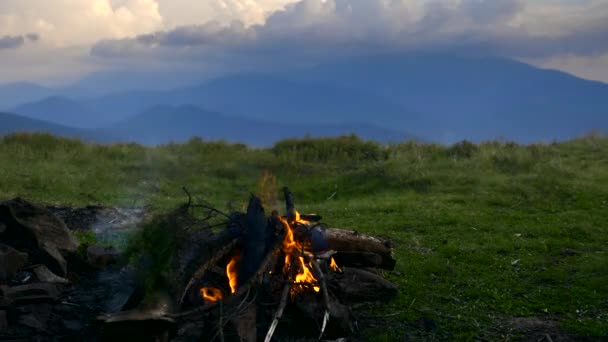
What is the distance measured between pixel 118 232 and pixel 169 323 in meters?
5.43

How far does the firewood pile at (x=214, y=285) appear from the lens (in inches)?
225

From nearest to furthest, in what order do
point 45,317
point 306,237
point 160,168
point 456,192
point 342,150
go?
point 45,317 < point 306,237 < point 456,192 < point 160,168 < point 342,150

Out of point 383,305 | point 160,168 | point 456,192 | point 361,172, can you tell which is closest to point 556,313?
point 383,305

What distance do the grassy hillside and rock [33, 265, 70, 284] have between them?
2.23m

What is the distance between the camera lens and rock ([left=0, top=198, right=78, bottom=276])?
269 inches

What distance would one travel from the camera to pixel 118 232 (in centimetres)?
1055

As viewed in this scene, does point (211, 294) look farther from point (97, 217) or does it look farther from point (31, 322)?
point (97, 217)

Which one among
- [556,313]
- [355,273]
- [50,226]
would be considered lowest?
[556,313]

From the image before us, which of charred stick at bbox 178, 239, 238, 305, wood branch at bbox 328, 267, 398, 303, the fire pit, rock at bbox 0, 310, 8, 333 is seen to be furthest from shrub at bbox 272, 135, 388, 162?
rock at bbox 0, 310, 8, 333

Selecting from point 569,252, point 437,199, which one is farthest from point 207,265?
point 437,199

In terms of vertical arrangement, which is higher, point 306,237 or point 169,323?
point 306,237

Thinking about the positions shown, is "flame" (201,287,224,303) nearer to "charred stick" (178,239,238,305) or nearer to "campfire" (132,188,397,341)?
"campfire" (132,188,397,341)

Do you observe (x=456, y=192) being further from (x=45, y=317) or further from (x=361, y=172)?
(x=45, y=317)

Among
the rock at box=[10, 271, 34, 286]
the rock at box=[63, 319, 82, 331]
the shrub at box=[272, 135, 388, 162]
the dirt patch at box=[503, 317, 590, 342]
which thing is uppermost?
the shrub at box=[272, 135, 388, 162]
